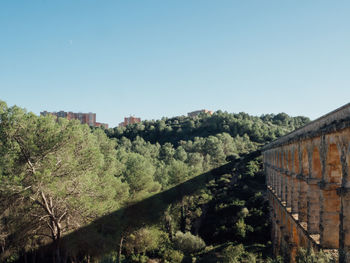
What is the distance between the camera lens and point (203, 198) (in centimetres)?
3716

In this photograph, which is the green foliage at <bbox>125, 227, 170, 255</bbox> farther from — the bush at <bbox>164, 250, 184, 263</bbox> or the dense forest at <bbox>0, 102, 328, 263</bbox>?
the bush at <bbox>164, 250, 184, 263</bbox>

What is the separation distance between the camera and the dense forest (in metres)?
13.5

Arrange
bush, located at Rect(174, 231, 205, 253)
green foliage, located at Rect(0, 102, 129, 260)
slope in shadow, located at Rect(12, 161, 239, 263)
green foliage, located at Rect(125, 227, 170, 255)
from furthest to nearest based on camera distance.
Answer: bush, located at Rect(174, 231, 205, 253), green foliage, located at Rect(125, 227, 170, 255), slope in shadow, located at Rect(12, 161, 239, 263), green foliage, located at Rect(0, 102, 129, 260)

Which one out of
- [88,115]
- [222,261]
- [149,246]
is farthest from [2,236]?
[88,115]

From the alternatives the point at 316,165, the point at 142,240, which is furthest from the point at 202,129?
the point at 316,165

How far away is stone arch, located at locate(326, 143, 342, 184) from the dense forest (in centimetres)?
440

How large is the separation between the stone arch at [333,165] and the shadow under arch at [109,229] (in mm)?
12524

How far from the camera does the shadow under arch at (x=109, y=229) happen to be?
1564 centimetres

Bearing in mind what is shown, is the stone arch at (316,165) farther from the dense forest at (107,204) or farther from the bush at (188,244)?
the bush at (188,244)

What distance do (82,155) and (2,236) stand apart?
531cm

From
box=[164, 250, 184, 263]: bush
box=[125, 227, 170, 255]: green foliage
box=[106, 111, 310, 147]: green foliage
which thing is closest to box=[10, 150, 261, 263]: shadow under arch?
box=[125, 227, 170, 255]: green foliage

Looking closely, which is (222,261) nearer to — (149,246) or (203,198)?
(149,246)

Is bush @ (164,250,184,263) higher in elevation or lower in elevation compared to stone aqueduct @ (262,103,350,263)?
lower

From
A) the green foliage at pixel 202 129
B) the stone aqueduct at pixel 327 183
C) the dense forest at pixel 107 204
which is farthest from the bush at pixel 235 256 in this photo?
the green foliage at pixel 202 129
